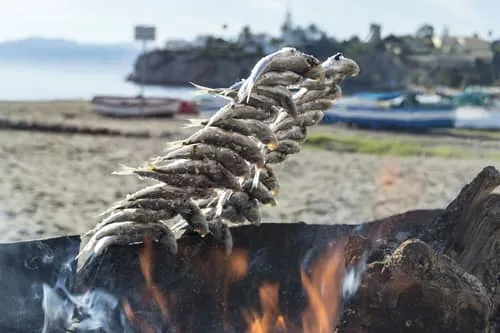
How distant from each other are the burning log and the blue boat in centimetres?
2063

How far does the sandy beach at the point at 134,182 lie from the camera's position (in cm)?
840

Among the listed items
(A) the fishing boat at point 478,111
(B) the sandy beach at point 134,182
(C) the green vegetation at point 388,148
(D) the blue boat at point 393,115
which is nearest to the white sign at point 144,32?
(D) the blue boat at point 393,115

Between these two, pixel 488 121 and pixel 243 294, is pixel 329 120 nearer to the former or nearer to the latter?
pixel 488 121

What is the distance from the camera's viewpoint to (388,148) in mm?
16766

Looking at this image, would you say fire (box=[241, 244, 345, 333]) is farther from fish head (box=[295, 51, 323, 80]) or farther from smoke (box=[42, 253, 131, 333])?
fish head (box=[295, 51, 323, 80])

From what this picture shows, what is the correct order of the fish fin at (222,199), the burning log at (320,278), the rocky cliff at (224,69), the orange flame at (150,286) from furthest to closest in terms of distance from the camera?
the rocky cliff at (224,69) < the fish fin at (222,199) < the orange flame at (150,286) < the burning log at (320,278)

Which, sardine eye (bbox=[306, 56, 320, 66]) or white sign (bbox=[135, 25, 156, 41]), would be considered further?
white sign (bbox=[135, 25, 156, 41])

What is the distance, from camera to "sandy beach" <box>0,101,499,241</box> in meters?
8.40

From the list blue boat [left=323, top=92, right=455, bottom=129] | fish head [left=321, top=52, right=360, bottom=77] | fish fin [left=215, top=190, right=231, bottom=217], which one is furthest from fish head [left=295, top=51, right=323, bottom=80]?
blue boat [left=323, top=92, right=455, bottom=129]

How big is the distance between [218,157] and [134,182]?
8985mm

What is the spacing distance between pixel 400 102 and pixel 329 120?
2517mm

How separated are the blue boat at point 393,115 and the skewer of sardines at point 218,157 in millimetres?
20804

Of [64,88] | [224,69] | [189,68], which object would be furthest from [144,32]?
[189,68]

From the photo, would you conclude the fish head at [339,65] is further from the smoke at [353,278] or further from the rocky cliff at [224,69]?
the rocky cliff at [224,69]
